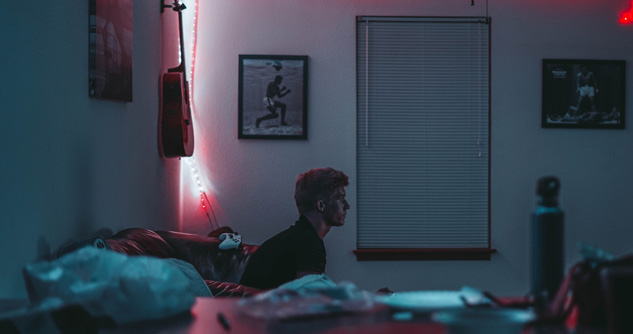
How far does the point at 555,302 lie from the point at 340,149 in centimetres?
399

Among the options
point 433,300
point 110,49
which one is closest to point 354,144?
point 110,49

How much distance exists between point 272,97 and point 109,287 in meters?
3.89

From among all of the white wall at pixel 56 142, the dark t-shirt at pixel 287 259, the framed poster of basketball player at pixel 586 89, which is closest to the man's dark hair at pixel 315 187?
the dark t-shirt at pixel 287 259

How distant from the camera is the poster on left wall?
3.00 metres

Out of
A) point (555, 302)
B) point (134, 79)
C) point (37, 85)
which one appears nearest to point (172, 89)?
point (134, 79)

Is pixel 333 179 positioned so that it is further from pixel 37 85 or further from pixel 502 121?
pixel 502 121

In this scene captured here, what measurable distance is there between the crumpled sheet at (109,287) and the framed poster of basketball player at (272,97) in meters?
3.74

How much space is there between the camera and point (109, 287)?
139cm

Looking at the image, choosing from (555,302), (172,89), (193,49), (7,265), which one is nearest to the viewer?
(555,302)

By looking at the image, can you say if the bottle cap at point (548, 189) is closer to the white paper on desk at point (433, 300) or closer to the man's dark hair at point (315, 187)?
the white paper on desk at point (433, 300)

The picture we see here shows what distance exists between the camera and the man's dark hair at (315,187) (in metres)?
3.45

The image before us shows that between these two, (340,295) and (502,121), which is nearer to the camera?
(340,295)

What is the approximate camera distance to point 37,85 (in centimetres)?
240

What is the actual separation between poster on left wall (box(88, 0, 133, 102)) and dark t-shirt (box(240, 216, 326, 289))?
1.06 metres
